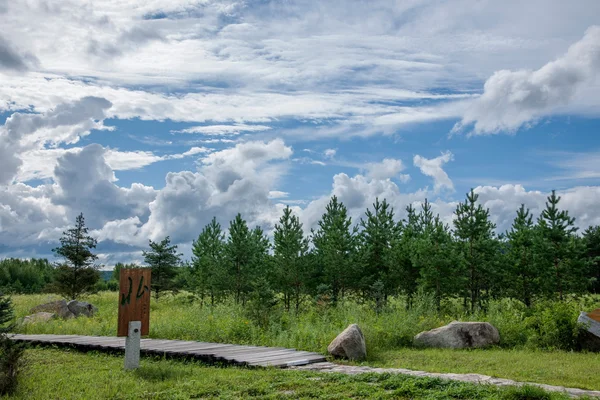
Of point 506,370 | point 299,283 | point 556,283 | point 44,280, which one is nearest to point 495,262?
point 556,283

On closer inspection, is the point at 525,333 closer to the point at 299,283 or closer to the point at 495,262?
the point at 495,262

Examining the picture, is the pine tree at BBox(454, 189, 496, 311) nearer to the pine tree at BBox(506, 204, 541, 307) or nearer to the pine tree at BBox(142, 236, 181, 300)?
the pine tree at BBox(506, 204, 541, 307)

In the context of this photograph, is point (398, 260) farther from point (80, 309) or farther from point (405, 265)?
point (80, 309)

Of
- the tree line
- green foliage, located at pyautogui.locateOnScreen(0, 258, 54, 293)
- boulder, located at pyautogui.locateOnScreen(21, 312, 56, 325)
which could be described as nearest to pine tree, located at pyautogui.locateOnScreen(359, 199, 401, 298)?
the tree line

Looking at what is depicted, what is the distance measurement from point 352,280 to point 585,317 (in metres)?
13.3

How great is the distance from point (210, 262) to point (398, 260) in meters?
11.8

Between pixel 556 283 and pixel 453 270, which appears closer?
pixel 453 270

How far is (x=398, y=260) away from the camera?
24.5 m

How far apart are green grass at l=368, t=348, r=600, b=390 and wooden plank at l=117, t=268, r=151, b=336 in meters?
4.45

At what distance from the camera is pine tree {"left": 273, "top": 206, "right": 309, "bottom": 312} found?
25625mm

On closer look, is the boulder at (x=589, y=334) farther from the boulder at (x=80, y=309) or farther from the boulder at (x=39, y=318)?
the boulder at (x=80, y=309)

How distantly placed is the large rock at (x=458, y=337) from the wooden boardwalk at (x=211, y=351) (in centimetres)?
401

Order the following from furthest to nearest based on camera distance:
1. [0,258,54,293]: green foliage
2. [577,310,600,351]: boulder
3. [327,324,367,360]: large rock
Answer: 1. [0,258,54,293]: green foliage
2. [577,310,600,351]: boulder
3. [327,324,367,360]: large rock

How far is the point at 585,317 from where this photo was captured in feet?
45.2
